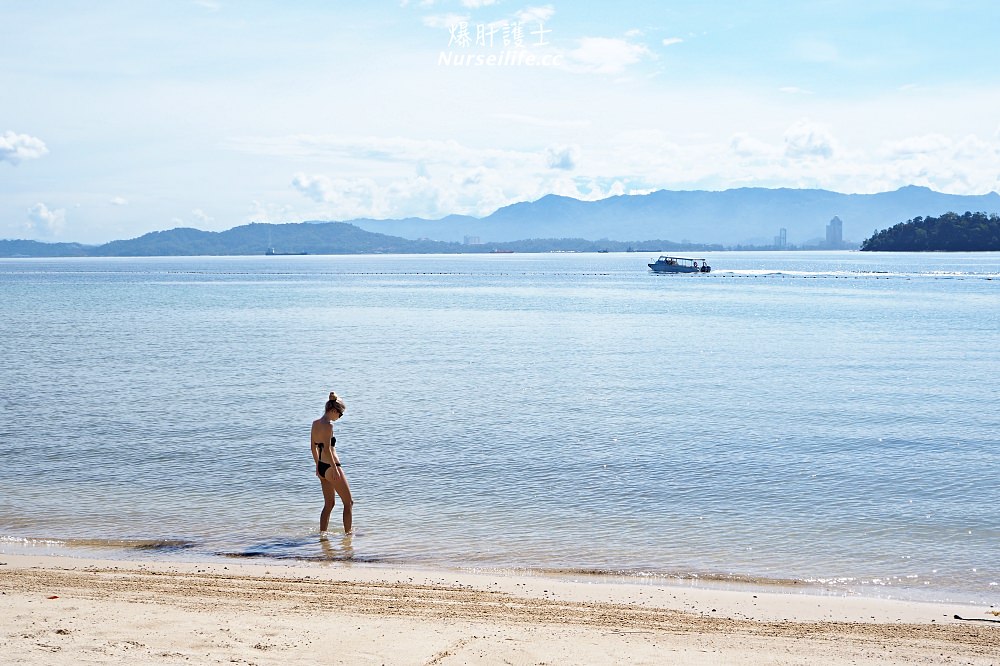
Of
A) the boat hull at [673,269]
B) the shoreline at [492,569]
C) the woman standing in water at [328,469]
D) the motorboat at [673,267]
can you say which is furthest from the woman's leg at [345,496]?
the boat hull at [673,269]

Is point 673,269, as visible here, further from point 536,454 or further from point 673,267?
point 536,454

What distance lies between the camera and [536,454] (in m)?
21.2

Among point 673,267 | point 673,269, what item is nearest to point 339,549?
point 673,267

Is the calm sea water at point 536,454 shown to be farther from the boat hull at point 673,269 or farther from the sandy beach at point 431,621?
the boat hull at point 673,269

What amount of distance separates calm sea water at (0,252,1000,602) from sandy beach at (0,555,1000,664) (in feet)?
4.36

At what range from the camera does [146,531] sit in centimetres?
1504

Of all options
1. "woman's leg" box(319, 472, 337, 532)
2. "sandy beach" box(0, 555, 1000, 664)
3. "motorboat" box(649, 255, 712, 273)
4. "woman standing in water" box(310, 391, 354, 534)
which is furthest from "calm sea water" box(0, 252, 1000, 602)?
"motorboat" box(649, 255, 712, 273)

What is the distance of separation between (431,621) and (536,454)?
447 inches

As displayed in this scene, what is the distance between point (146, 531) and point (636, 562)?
7.45 meters

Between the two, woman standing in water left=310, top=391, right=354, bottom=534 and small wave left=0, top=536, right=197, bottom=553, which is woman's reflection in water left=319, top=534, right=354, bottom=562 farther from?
small wave left=0, top=536, right=197, bottom=553

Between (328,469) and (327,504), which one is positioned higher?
(328,469)

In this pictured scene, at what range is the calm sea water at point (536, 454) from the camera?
46.5 feet

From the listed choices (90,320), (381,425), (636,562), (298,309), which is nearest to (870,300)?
(298,309)

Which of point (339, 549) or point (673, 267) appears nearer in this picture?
point (339, 549)
